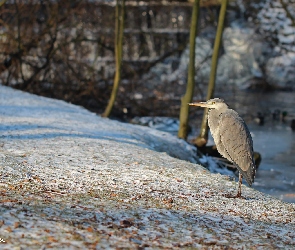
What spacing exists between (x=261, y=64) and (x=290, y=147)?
21.0 m

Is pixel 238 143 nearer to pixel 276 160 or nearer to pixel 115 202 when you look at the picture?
pixel 115 202

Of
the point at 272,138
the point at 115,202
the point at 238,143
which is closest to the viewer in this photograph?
the point at 115,202

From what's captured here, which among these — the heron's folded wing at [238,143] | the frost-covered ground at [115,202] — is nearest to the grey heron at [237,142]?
the heron's folded wing at [238,143]

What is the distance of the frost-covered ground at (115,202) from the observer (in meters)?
5.99

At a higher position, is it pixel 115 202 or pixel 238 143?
pixel 238 143

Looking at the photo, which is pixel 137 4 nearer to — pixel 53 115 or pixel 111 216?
pixel 53 115

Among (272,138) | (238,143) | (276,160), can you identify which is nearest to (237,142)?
(238,143)

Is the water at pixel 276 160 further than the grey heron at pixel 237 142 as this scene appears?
Yes

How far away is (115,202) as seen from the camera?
7.41m

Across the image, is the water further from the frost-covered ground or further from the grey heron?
the grey heron

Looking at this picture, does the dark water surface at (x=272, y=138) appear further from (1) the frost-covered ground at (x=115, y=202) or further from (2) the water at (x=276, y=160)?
(1) the frost-covered ground at (x=115, y=202)

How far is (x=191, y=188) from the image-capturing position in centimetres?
891

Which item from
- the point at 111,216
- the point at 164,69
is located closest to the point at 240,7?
the point at 164,69

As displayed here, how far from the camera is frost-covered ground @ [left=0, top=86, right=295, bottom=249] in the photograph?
236 inches
